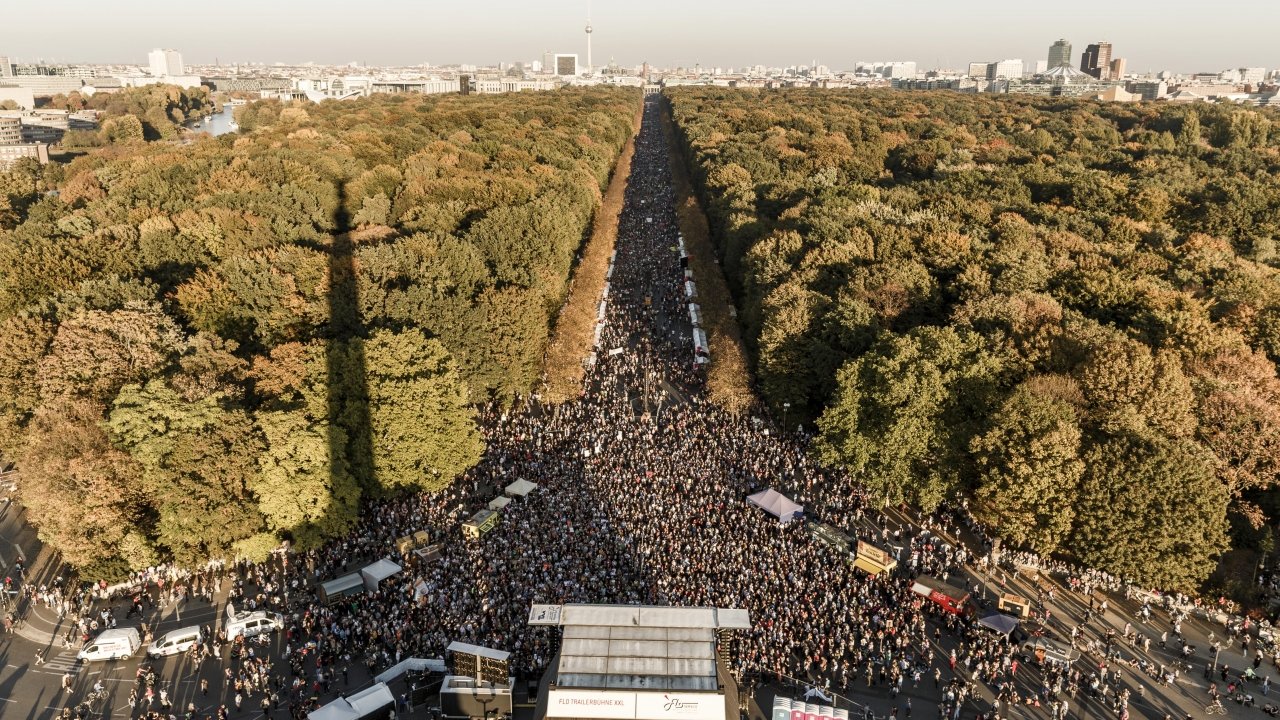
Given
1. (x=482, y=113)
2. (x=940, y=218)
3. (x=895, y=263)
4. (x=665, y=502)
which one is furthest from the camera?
(x=482, y=113)

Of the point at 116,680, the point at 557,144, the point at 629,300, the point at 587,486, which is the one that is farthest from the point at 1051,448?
the point at 557,144

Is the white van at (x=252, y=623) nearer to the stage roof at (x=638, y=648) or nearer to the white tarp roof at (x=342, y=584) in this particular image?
the white tarp roof at (x=342, y=584)

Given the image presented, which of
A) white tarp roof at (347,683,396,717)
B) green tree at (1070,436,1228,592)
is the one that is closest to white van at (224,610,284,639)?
white tarp roof at (347,683,396,717)

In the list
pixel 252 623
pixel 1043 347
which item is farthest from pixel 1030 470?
pixel 252 623

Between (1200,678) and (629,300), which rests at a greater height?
(629,300)

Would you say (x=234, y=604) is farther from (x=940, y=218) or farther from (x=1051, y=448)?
(x=940, y=218)

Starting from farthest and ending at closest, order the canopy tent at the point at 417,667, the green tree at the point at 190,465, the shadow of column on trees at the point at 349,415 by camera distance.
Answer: the shadow of column on trees at the point at 349,415
the green tree at the point at 190,465
the canopy tent at the point at 417,667

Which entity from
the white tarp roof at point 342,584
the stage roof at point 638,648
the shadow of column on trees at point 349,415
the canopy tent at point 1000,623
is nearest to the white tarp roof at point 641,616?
the stage roof at point 638,648
